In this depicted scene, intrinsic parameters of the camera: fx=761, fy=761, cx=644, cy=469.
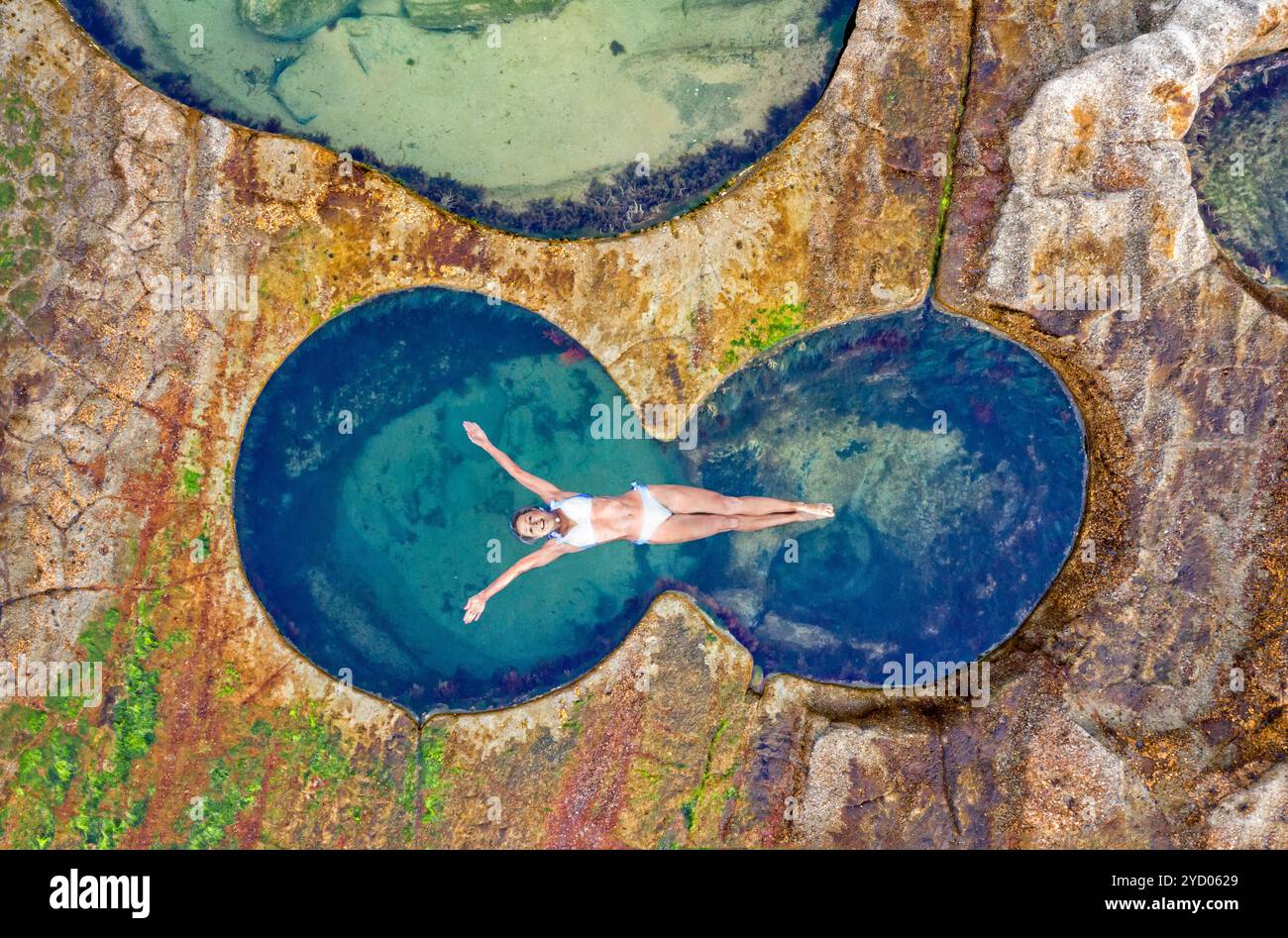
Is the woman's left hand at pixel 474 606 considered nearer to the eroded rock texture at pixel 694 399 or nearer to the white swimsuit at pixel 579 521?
the white swimsuit at pixel 579 521

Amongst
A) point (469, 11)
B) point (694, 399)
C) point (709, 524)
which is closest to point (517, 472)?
point (709, 524)

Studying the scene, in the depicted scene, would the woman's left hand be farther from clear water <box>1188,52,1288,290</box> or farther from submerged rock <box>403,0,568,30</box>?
clear water <box>1188,52,1288,290</box>

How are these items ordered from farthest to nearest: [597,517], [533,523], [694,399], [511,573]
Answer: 1. [694,399]
2. [597,517]
3. [511,573]
4. [533,523]

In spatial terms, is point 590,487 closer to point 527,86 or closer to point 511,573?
point 511,573

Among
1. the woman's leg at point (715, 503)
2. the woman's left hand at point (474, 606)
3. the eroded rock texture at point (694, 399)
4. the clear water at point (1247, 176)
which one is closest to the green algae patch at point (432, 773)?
the eroded rock texture at point (694, 399)

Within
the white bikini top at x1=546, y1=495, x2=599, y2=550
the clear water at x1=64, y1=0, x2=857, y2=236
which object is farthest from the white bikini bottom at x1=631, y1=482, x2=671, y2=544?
the clear water at x1=64, y1=0, x2=857, y2=236

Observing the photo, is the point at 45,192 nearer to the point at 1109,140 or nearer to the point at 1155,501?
the point at 1109,140

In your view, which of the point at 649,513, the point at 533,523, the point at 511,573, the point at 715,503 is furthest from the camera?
the point at 715,503
